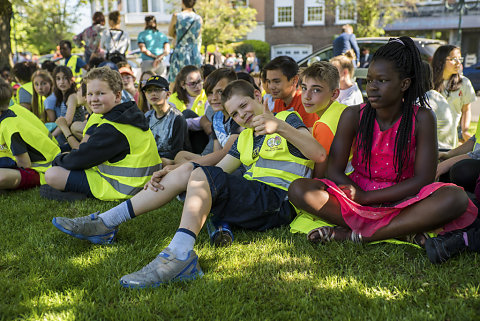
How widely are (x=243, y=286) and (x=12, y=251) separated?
64.0 inches

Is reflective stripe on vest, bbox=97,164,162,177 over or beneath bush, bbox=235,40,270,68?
beneath

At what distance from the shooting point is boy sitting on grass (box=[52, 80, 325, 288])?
8.42ft

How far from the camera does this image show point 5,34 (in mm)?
11680

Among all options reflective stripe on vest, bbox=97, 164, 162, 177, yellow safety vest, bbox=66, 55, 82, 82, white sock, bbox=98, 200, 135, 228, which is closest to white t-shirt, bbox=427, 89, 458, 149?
reflective stripe on vest, bbox=97, 164, 162, 177

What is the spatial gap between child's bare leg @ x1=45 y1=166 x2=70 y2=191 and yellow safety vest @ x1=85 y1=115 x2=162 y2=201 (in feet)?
0.71

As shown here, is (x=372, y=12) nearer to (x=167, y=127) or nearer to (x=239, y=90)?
(x=167, y=127)

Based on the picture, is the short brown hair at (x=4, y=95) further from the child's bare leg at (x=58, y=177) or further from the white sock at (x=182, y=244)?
the white sock at (x=182, y=244)

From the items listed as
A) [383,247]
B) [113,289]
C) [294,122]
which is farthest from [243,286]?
[294,122]

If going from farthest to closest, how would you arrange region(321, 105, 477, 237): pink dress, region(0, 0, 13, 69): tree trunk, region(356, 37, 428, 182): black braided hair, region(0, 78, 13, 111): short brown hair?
region(0, 0, 13, 69): tree trunk → region(0, 78, 13, 111): short brown hair → region(356, 37, 428, 182): black braided hair → region(321, 105, 477, 237): pink dress

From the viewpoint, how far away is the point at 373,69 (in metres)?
2.91

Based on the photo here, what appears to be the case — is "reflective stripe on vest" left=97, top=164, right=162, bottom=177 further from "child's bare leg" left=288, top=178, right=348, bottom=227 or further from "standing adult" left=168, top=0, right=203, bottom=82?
"standing adult" left=168, top=0, right=203, bottom=82

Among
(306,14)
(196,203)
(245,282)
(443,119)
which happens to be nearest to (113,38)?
(443,119)

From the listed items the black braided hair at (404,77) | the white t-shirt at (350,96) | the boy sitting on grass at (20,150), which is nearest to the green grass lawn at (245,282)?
the black braided hair at (404,77)

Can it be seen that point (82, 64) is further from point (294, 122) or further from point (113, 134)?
point (294, 122)
